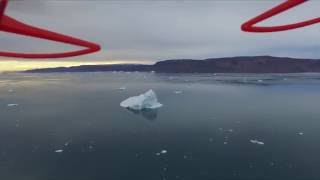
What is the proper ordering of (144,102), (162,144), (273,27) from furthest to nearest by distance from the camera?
(144,102)
(162,144)
(273,27)

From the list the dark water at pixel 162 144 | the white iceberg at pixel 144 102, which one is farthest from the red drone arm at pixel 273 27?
the white iceberg at pixel 144 102

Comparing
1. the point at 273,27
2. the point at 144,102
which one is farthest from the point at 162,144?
the point at 273,27

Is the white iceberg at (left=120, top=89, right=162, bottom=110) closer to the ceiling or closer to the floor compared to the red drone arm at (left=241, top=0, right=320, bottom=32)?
closer to the floor

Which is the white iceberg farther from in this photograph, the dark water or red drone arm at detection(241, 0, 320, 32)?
red drone arm at detection(241, 0, 320, 32)

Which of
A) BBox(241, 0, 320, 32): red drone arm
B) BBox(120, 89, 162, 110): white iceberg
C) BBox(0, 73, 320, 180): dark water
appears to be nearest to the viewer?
BBox(241, 0, 320, 32): red drone arm

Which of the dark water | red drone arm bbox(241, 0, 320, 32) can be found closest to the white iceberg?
the dark water

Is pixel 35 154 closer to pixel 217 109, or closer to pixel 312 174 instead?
pixel 312 174

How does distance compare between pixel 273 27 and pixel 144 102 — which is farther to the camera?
pixel 144 102

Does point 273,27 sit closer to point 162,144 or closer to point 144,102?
point 162,144

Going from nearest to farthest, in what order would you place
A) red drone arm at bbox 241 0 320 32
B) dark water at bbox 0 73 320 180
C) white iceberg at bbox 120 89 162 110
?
red drone arm at bbox 241 0 320 32 < dark water at bbox 0 73 320 180 < white iceberg at bbox 120 89 162 110

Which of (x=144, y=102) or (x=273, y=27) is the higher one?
(x=273, y=27)

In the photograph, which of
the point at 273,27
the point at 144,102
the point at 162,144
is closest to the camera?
the point at 273,27

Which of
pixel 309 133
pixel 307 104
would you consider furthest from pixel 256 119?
pixel 307 104
